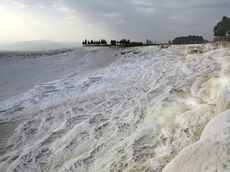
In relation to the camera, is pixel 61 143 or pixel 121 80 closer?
pixel 61 143

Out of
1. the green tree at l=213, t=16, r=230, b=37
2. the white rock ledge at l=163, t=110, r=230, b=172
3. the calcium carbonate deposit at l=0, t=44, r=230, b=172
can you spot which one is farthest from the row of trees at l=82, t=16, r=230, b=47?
the white rock ledge at l=163, t=110, r=230, b=172

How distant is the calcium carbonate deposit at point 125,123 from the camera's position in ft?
21.8

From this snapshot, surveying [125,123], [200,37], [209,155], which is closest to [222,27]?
[200,37]

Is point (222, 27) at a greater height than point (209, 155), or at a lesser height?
greater

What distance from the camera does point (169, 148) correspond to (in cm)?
755

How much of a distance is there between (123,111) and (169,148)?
4.18 metres

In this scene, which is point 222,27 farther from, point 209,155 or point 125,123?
point 209,155

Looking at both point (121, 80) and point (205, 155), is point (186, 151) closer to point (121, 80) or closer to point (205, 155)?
point (205, 155)

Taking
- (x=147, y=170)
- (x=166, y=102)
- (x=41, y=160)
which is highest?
(x=166, y=102)

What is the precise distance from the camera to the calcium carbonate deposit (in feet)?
21.8

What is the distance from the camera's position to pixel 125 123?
33.8ft

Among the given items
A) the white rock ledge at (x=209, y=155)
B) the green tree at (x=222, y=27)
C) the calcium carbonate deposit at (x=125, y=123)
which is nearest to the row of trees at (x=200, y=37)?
the green tree at (x=222, y=27)

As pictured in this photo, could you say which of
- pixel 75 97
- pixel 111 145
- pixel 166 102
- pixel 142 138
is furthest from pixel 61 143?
pixel 75 97

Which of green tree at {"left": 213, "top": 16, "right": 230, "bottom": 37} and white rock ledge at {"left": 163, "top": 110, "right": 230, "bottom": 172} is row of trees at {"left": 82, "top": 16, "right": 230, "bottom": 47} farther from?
white rock ledge at {"left": 163, "top": 110, "right": 230, "bottom": 172}
